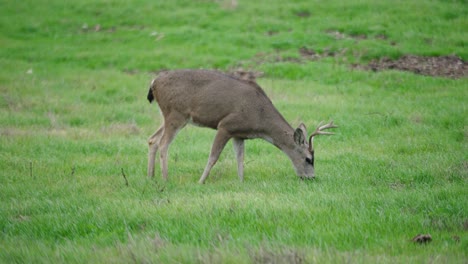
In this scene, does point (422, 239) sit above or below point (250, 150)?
above

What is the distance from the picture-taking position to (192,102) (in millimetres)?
9062

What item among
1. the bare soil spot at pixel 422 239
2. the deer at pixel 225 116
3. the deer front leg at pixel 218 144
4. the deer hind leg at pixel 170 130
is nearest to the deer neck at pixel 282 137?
the deer at pixel 225 116

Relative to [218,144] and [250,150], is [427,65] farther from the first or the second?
[218,144]

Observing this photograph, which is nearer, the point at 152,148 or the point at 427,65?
the point at 152,148

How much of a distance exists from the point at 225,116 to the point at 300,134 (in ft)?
4.11

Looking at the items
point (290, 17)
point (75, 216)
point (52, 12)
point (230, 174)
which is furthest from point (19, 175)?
point (52, 12)

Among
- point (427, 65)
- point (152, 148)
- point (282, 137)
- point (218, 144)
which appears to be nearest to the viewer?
point (218, 144)

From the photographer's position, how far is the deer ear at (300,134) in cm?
880

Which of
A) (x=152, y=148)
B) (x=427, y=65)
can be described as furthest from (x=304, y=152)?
(x=427, y=65)

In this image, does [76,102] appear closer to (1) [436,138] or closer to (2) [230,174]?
(2) [230,174]

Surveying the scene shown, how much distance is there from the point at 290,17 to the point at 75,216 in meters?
20.6

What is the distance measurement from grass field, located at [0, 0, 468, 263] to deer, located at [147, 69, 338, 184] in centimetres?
42

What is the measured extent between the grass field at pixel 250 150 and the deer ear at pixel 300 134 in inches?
24.2

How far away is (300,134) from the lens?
8.86m
